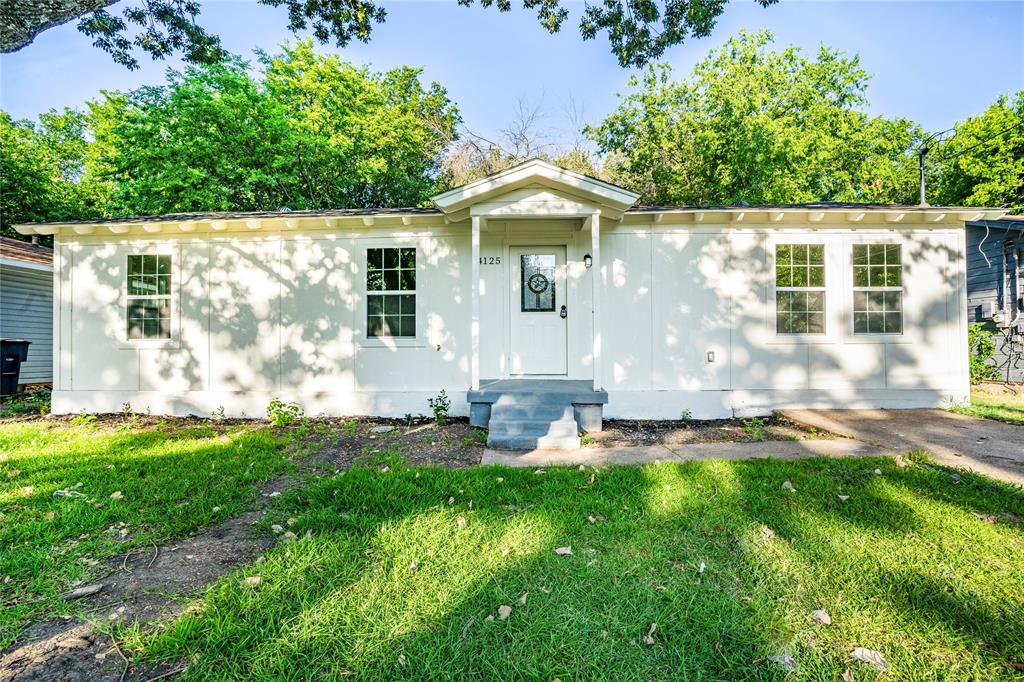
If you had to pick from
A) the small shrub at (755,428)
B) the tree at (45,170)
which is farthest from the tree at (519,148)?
the tree at (45,170)

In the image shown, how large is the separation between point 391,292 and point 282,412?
2.43m

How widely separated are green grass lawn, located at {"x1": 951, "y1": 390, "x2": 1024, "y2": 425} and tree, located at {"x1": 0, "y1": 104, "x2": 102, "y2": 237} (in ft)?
78.6

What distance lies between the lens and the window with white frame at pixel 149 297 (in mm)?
6758

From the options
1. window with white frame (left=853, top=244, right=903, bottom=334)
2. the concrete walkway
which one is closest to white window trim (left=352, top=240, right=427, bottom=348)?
the concrete walkway

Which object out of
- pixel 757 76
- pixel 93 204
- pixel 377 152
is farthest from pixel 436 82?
pixel 93 204

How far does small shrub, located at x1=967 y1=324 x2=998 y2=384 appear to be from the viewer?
855 centimetres

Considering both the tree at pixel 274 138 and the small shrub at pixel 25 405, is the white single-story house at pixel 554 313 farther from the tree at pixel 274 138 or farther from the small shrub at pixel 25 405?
the tree at pixel 274 138

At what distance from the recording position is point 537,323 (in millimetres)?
6465

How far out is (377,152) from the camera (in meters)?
16.1

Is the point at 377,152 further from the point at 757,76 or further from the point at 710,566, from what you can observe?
the point at 710,566

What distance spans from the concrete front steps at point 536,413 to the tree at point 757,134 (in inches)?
533

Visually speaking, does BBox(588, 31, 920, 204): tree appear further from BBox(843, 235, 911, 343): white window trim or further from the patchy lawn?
the patchy lawn

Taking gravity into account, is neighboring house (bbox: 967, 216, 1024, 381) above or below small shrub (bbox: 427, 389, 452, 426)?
above

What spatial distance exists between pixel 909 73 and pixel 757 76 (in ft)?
16.0
